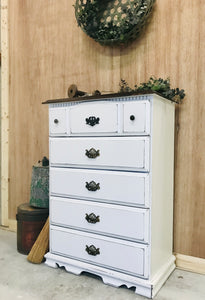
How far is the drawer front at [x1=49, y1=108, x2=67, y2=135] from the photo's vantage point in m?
1.77

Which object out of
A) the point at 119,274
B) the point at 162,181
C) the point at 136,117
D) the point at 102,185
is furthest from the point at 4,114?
the point at 119,274

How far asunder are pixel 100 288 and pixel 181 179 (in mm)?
877

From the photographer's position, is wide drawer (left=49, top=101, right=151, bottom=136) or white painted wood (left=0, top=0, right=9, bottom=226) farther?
white painted wood (left=0, top=0, right=9, bottom=226)

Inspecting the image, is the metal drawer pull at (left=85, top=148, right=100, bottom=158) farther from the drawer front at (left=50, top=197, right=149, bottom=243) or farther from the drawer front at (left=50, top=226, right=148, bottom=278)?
the drawer front at (left=50, top=226, right=148, bottom=278)

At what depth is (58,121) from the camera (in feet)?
5.89

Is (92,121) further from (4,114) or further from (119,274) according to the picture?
(4,114)

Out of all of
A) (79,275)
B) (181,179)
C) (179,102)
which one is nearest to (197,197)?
(181,179)

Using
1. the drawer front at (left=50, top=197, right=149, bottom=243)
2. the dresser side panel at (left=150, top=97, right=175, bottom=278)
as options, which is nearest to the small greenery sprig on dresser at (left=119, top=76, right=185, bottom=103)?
the dresser side panel at (left=150, top=97, right=175, bottom=278)

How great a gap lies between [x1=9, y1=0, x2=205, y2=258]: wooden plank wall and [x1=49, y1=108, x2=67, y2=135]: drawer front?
0.52 metres

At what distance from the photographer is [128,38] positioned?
1919 millimetres

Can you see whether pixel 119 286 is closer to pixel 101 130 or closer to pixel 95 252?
pixel 95 252

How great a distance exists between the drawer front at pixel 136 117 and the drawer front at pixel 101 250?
2.12 feet

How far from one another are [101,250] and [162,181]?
0.56m

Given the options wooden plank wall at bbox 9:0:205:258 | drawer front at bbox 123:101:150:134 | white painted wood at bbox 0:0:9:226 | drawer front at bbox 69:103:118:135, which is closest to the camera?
drawer front at bbox 123:101:150:134
